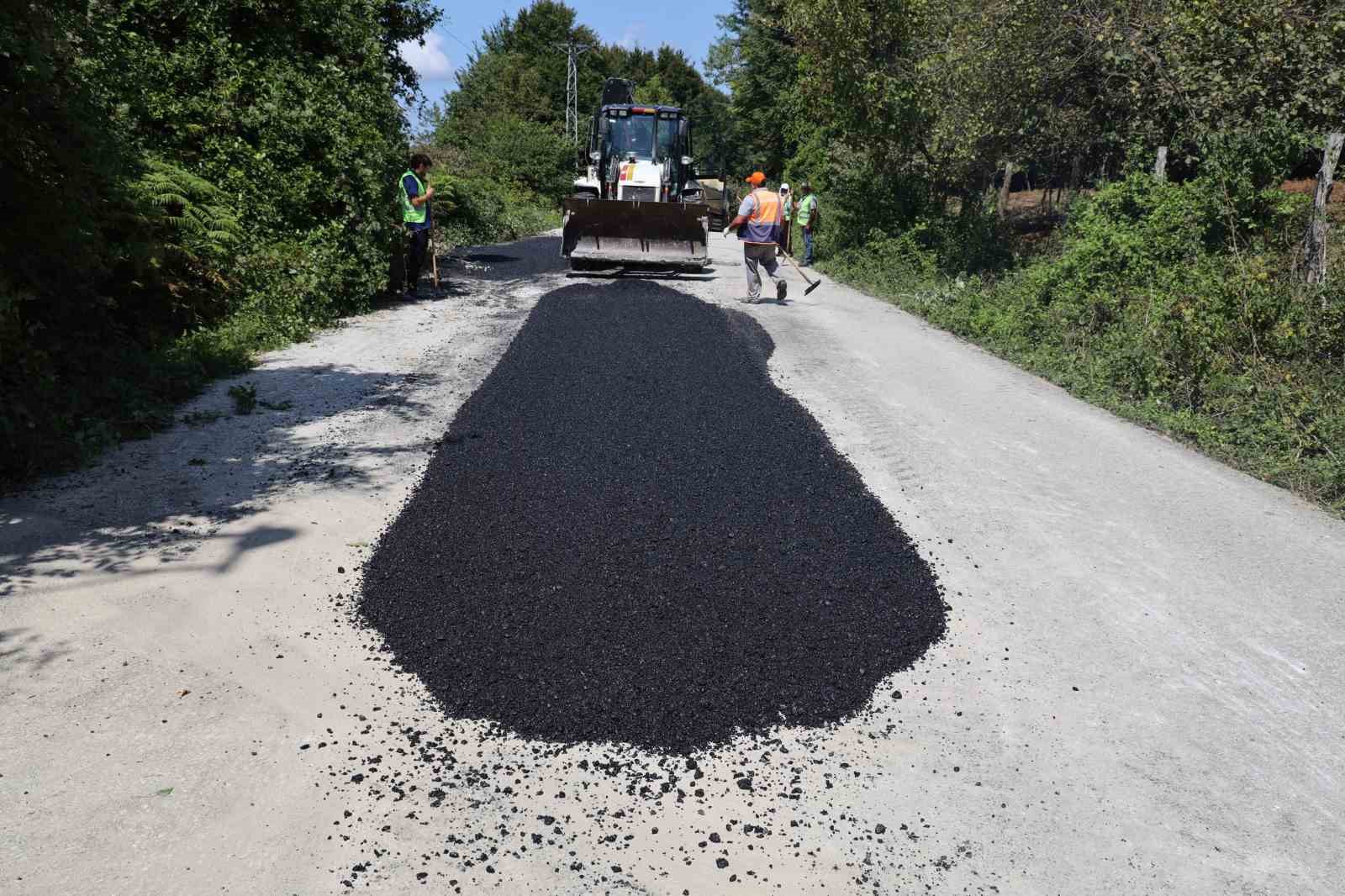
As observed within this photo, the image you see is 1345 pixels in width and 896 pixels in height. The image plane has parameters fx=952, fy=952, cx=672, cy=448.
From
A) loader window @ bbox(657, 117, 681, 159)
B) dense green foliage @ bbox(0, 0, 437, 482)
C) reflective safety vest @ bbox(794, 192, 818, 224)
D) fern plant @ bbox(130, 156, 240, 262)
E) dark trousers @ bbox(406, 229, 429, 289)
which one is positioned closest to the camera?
dense green foliage @ bbox(0, 0, 437, 482)

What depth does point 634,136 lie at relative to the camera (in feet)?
66.4

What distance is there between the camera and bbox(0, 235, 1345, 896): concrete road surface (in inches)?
115

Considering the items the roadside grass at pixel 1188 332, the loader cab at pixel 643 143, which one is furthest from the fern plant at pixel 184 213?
the loader cab at pixel 643 143

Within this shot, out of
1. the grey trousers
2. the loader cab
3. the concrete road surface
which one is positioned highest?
the loader cab

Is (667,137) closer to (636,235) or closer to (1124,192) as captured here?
(636,235)

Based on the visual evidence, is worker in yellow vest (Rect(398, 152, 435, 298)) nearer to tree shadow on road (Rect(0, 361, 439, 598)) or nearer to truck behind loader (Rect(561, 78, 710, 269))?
truck behind loader (Rect(561, 78, 710, 269))

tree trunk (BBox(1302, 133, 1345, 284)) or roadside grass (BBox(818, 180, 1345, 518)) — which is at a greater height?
tree trunk (BBox(1302, 133, 1345, 284))

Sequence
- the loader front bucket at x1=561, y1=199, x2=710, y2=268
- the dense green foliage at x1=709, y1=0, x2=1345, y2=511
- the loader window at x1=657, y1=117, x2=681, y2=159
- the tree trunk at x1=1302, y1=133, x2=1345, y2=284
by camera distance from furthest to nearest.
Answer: the loader window at x1=657, y1=117, x2=681, y2=159, the loader front bucket at x1=561, y1=199, x2=710, y2=268, the tree trunk at x1=1302, y1=133, x2=1345, y2=284, the dense green foliage at x1=709, y1=0, x2=1345, y2=511

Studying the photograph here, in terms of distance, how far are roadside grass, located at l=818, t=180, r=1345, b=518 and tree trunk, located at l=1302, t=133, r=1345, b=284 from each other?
185mm

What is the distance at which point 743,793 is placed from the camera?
10.6ft

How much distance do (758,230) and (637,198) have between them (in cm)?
590

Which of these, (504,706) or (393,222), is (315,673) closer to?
(504,706)

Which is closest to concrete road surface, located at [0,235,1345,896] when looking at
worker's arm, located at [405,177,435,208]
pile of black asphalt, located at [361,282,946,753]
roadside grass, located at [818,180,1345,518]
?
pile of black asphalt, located at [361,282,946,753]

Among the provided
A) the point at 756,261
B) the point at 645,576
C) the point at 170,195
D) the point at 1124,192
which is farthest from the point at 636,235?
the point at 645,576
